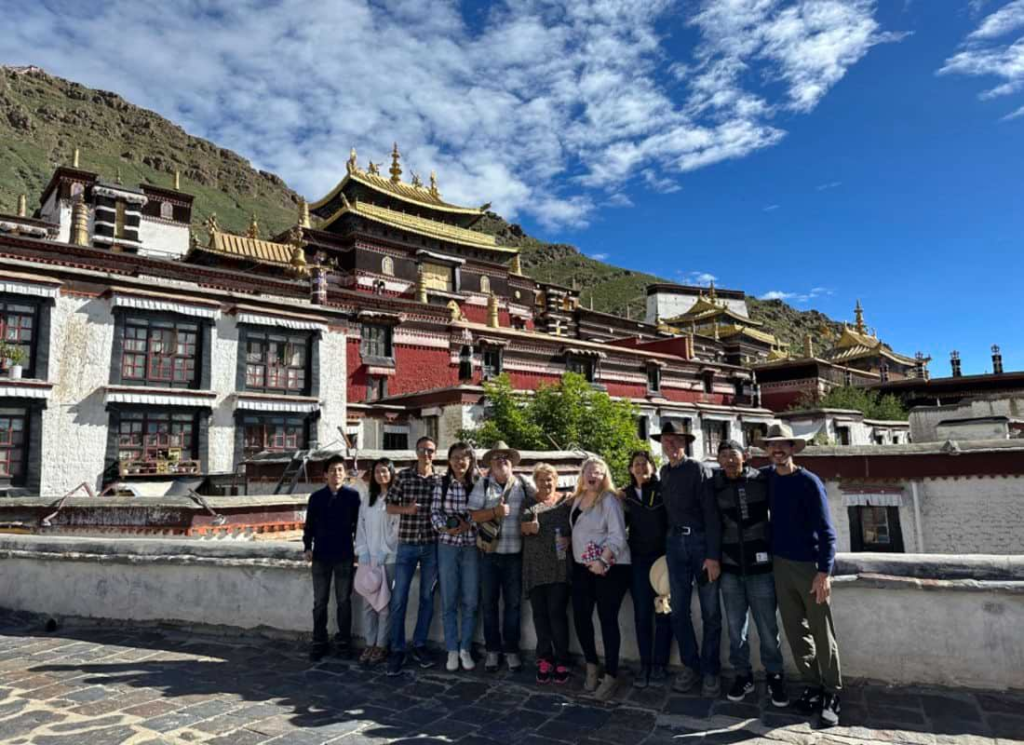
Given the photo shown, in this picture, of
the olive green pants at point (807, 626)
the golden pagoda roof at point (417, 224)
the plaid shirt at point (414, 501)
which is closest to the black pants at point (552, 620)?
the plaid shirt at point (414, 501)

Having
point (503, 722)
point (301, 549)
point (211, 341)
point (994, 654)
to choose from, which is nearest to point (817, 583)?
point (994, 654)

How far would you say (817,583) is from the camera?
178 inches

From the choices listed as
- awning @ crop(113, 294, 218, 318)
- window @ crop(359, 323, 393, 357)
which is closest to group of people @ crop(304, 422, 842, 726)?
awning @ crop(113, 294, 218, 318)

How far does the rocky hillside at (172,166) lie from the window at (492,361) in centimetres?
6211

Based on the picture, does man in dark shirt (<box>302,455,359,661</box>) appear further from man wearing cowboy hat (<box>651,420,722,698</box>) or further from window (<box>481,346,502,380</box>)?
window (<box>481,346,502,380</box>)

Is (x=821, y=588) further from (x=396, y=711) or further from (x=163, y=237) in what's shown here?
(x=163, y=237)

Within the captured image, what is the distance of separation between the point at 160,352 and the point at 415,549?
1653 cm

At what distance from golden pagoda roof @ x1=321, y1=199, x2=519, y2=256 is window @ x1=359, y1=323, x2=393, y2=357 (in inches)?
524

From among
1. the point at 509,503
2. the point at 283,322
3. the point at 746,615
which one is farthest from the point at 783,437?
the point at 283,322

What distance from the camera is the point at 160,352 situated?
755 inches

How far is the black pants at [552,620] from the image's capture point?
529 centimetres

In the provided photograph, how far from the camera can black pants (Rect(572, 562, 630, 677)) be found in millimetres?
5098

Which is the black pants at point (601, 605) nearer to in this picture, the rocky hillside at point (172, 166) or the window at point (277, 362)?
the window at point (277, 362)

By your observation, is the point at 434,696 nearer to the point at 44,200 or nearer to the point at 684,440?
the point at 684,440
